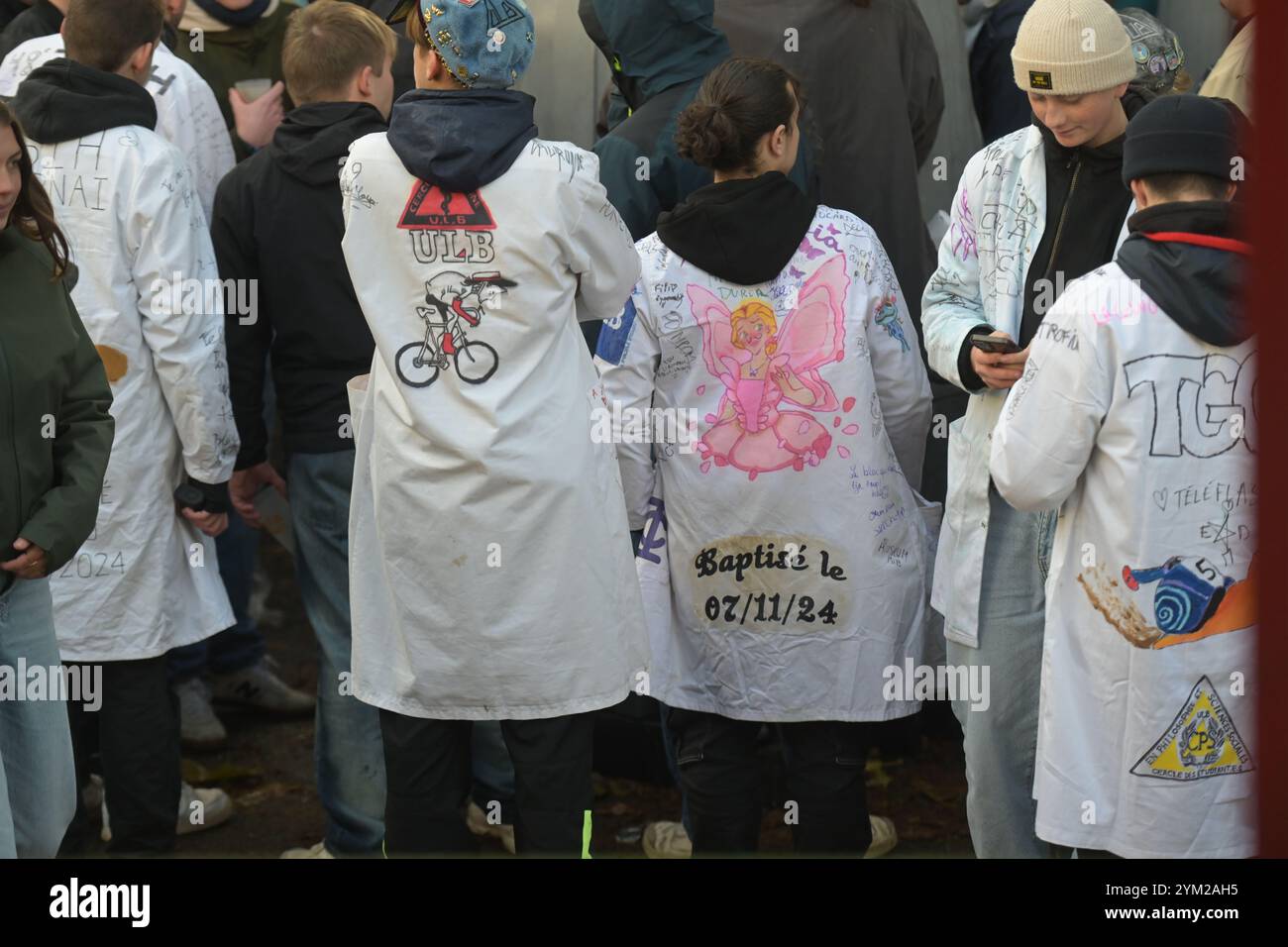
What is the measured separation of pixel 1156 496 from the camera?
3.35 metres

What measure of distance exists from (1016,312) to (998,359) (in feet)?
0.62

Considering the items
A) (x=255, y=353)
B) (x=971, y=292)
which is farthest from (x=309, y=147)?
(x=971, y=292)

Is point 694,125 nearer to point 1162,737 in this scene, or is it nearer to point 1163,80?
point 1163,80

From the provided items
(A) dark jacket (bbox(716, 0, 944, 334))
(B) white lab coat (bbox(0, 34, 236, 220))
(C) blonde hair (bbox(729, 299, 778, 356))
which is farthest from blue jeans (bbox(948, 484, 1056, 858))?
(B) white lab coat (bbox(0, 34, 236, 220))

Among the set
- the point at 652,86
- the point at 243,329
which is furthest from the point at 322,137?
the point at 652,86

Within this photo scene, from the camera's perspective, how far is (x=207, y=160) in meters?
5.30

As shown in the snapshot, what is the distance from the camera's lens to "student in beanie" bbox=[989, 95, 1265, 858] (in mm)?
3293

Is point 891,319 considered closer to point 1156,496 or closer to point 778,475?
point 778,475

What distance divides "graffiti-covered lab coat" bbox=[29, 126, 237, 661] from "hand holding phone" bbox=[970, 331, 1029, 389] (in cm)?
201

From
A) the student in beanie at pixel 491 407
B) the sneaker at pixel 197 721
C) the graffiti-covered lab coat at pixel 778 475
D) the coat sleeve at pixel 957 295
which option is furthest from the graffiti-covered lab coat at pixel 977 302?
the sneaker at pixel 197 721

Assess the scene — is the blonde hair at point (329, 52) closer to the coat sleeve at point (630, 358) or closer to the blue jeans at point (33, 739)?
the coat sleeve at point (630, 358)

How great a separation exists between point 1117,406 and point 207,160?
120 inches

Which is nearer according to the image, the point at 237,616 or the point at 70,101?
the point at 70,101

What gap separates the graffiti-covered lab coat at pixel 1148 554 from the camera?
3309mm
